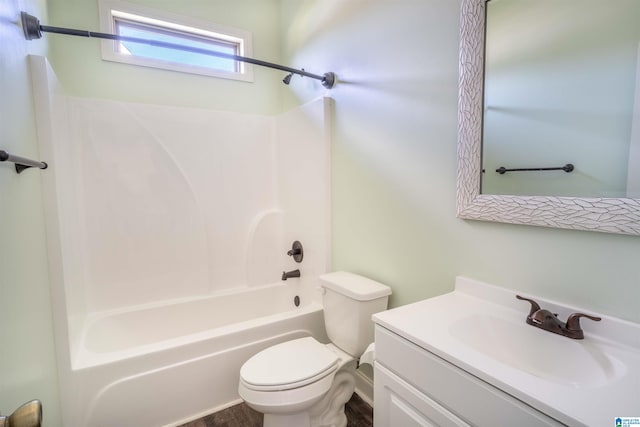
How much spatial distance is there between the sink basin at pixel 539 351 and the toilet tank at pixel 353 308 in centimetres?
55

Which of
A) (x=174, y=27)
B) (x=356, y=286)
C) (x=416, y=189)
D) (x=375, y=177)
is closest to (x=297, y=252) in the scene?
(x=356, y=286)

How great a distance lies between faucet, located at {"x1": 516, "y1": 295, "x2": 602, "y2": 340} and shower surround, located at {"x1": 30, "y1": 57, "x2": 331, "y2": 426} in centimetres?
130

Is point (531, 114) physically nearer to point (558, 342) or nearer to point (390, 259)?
point (558, 342)

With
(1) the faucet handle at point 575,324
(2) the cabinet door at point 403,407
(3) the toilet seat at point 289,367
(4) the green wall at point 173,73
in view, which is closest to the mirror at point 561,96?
(1) the faucet handle at point 575,324

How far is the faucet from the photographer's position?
2.98ft

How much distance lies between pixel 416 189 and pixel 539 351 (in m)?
0.80

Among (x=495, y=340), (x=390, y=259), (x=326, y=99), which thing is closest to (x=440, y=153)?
(x=390, y=259)

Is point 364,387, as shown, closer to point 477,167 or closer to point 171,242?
point 477,167

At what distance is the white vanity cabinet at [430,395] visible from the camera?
723 millimetres

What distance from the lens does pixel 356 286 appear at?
5.34 feet

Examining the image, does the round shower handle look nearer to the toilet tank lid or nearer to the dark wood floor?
the toilet tank lid

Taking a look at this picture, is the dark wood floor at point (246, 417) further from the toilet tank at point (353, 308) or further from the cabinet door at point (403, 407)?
the cabinet door at point (403, 407)

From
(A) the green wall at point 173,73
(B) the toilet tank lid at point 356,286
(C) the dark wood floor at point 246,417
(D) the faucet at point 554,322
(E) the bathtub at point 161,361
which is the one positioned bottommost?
(C) the dark wood floor at point 246,417

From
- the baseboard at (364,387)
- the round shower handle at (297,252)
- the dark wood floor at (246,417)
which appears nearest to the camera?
the dark wood floor at (246,417)
